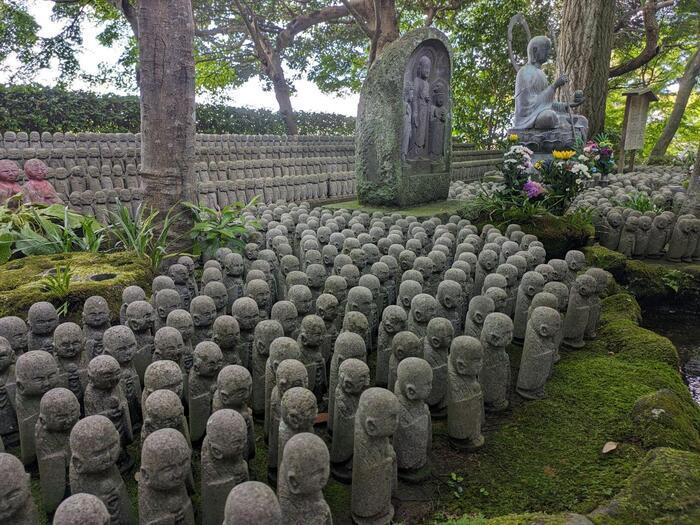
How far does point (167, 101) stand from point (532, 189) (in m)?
4.67

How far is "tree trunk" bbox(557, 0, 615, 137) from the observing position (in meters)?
11.5

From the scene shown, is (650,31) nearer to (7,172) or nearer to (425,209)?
(425,209)

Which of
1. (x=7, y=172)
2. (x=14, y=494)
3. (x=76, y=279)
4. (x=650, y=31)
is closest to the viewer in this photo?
(x=14, y=494)

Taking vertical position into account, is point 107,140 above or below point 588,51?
below

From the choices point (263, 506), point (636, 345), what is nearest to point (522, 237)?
point (636, 345)

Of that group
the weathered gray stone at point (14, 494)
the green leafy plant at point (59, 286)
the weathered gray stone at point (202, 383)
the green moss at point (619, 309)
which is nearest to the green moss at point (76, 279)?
the green leafy plant at point (59, 286)

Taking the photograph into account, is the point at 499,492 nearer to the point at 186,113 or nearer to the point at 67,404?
the point at 67,404

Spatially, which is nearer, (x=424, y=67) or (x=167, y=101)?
(x=167, y=101)

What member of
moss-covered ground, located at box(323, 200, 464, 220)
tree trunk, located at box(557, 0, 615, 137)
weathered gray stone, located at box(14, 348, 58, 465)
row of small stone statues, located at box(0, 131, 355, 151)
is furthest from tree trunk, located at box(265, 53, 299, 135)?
weathered gray stone, located at box(14, 348, 58, 465)

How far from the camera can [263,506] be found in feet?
4.76

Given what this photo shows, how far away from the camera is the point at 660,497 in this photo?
1872mm

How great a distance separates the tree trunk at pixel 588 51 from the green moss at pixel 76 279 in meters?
11.7

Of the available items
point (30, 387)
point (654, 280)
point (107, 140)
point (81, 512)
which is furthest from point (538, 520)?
point (107, 140)

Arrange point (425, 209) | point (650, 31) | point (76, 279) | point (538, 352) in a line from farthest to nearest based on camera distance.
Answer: point (650, 31)
point (425, 209)
point (76, 279)
point (538, 352)
